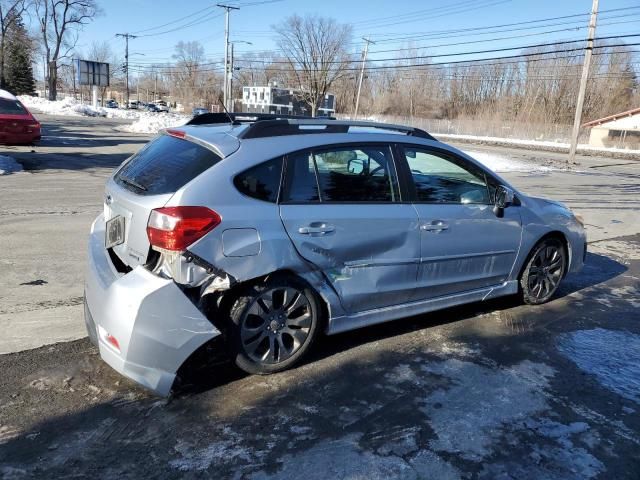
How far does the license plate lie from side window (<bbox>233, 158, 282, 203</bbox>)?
826 mm

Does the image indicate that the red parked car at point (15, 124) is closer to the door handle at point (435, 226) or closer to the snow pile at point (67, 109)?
Result: the door handle at point (435, 226)

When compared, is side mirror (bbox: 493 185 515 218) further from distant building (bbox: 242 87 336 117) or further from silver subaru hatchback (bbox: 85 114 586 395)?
distant building (bbox: 242 87 336 117)

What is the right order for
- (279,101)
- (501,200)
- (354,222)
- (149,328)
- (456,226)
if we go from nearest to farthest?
(149,328), (354,222), (456,226), (501,200), (279,101)

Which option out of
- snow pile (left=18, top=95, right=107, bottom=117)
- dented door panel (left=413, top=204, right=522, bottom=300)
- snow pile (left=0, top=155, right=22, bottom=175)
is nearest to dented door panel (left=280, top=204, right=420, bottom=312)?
dented door panel (left=413, top=204, right=522, bottom=300)

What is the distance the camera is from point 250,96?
8275 centimetres

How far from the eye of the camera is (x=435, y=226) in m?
4.15

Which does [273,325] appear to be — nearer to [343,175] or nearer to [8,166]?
[343,175]

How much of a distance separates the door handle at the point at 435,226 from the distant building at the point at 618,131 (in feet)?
182

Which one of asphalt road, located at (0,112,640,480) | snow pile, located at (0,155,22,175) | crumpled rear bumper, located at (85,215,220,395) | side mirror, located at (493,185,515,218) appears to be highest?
side mirror, located at (493,185,515,218)

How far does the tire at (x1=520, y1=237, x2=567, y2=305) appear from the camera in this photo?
5.09 m

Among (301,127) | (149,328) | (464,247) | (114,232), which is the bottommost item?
(149,328)

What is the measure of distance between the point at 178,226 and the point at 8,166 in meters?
11.3

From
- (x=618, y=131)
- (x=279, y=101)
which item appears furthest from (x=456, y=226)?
(x=279, y=101)

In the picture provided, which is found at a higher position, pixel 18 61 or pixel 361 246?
pixel 18 61
